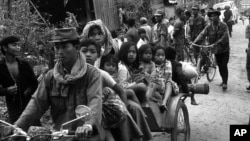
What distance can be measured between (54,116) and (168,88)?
2483 millimetres

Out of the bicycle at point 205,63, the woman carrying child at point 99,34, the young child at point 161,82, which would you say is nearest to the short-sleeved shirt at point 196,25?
the bicycle at point 205,63

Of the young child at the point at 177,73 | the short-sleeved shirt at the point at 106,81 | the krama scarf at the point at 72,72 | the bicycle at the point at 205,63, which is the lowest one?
the bicycle at the point at 205,63

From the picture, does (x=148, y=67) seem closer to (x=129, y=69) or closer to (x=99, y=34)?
(x=129, y=69)

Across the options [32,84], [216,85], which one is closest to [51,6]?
[216,85]

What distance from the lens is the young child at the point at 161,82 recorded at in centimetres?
535

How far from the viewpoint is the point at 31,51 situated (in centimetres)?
782

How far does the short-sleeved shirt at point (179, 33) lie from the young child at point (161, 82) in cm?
695

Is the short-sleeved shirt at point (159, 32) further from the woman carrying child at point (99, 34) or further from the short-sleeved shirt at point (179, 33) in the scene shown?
the woman carrying child at point (99, 34)

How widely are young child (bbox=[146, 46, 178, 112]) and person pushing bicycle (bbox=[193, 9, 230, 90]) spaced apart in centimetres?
444

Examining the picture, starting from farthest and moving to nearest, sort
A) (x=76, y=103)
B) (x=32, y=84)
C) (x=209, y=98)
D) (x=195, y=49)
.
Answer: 1. (x=195, y=49)
2. (x=209, y=98)
3. (x=32, y=84)
4. (x=76, y=103)

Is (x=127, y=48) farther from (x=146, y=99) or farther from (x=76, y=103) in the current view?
(x=76, y=103)

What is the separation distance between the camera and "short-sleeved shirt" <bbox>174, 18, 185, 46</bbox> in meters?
12.8

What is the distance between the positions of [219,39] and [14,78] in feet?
21.0

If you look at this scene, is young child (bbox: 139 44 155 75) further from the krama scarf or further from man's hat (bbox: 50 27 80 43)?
man's hat (bbox: 50 27 80 43)
